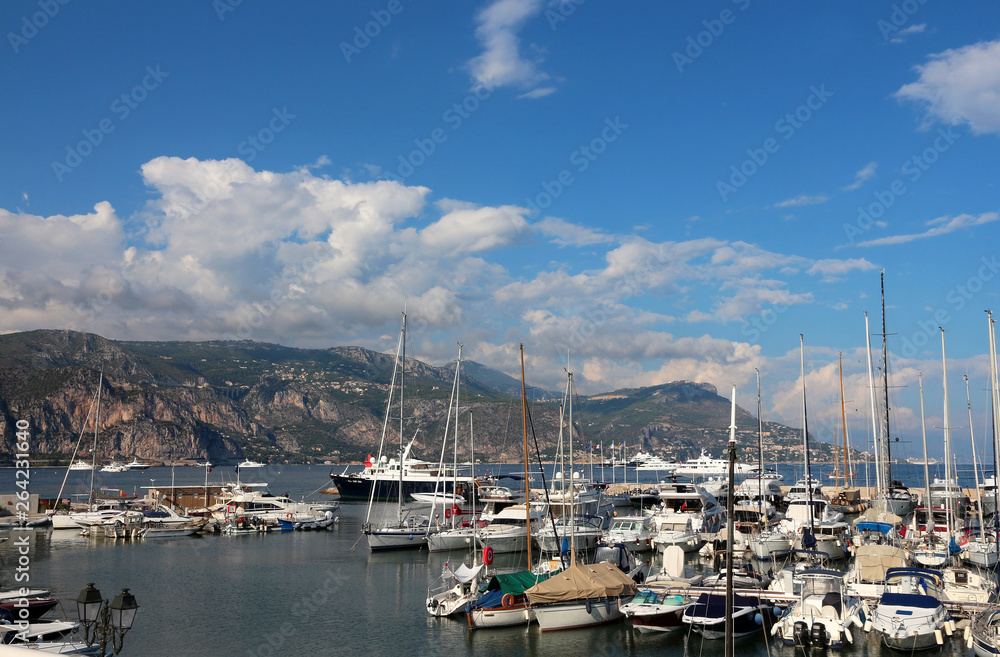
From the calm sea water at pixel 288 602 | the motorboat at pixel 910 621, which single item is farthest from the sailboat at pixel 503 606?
the motorboat at pixel 910 621

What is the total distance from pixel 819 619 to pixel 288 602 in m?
22.0

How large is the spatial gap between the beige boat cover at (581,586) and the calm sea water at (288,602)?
1324 mm

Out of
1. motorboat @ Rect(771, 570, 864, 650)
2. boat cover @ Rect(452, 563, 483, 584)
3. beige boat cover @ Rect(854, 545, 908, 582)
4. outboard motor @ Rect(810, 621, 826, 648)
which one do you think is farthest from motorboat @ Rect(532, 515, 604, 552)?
outboard motor @ Rect(810, 621, 826, 648)

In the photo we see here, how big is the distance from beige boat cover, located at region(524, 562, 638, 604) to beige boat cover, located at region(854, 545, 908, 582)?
983 cm

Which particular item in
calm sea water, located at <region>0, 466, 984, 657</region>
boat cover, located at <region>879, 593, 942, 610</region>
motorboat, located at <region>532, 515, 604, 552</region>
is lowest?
calm sea water, located at <region>0, 466, 984, 657</region>

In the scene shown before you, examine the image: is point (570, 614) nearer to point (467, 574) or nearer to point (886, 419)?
point (467, 574)

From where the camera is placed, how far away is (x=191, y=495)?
7169 cm

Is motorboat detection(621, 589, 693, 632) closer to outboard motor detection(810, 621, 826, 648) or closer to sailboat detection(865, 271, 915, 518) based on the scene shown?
outboard motor detection(810, 621, 826, 648)

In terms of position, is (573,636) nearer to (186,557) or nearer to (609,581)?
(609,581)

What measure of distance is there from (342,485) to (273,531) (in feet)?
153

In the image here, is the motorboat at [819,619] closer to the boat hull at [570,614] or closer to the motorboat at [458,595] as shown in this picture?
the boat hull at [570,614]

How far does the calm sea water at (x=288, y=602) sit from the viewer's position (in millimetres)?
24141

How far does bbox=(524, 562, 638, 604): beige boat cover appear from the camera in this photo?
25156 mm

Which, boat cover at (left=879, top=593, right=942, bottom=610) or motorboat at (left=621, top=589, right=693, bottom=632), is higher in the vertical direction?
boat cover at (left=879, top=593, right=942, bottom=610)
